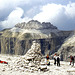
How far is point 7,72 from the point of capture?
50.1ft

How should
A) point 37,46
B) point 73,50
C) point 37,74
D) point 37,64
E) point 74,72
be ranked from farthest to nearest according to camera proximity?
point 73,50 → point 37,46 → point 37,64 → point 74,72 → point 37,74

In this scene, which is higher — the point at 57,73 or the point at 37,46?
the point at 37,46

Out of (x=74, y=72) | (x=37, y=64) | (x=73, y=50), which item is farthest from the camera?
A: (x=73, y=50)

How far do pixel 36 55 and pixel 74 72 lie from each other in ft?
17.7

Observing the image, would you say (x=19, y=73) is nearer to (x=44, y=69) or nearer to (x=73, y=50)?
(x=44, y=69)

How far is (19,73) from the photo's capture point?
15.1 m

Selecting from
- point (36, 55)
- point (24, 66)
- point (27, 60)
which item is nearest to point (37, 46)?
point (36, 55)

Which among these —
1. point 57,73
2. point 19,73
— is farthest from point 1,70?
point 57,73

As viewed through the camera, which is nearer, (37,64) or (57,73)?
(57,73)

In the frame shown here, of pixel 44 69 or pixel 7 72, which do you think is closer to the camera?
pixel 7 72

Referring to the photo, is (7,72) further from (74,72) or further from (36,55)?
(74,72)

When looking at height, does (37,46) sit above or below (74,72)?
above

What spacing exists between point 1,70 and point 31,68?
3.15 meters

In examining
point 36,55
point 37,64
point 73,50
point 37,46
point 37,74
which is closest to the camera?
point 37,74
